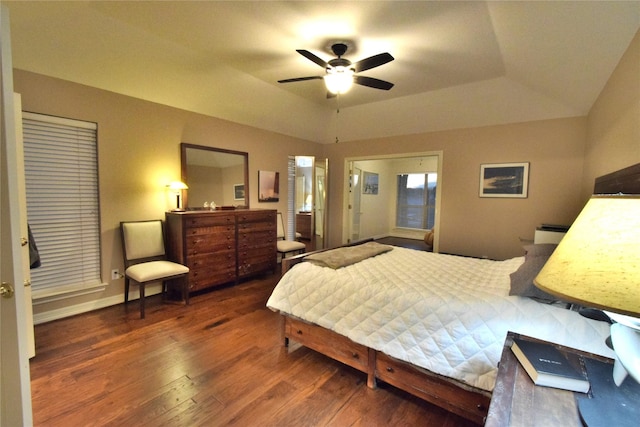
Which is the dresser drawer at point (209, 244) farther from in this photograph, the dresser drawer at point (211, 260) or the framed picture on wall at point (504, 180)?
the framed picture on wall at point (504, 180)

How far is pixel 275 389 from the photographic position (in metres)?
1.92

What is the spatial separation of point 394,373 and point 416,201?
7077mm

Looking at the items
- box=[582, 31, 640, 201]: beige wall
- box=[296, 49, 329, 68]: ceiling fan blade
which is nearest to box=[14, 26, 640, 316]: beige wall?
box=[582, 31, 640, 201]: beige wall

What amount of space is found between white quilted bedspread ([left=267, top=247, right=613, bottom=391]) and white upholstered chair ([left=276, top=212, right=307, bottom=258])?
2.22 metres

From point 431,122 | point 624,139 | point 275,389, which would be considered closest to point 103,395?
point 275,389

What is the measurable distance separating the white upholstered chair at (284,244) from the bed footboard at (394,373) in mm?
2195

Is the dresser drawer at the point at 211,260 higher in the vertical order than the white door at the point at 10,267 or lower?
lower

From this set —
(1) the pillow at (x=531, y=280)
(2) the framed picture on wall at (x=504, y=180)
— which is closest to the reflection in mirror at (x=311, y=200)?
(2) the framed picture on wall at (x=504, y=180)

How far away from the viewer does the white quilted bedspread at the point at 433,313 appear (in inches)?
58.5

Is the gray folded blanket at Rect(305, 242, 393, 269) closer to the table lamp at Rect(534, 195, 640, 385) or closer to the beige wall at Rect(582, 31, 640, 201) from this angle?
the table lamp at Rect(534, 195, 640, 385)

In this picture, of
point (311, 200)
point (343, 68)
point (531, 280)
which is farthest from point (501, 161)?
point (311, 200)

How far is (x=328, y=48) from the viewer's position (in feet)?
9.50

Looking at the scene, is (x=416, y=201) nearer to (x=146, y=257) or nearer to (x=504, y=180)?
(x=504, y=180)

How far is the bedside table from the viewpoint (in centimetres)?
78
